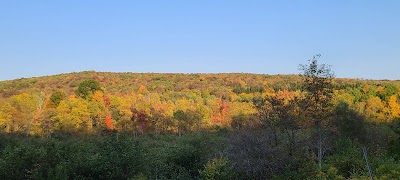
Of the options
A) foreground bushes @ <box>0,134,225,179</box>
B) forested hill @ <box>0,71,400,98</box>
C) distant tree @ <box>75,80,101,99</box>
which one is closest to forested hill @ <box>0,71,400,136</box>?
distant tree @ <box>75,80,101,99</box>

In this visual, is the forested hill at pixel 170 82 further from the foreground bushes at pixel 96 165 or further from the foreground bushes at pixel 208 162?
the foreground bushes at pixel 96 165

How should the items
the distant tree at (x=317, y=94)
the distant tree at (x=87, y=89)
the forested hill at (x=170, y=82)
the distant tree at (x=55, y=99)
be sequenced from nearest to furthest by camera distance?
the distant tree at (x=317, y=94) < the distant tree at (x=55, y=99) < the distant tree at (x=87, y=89) < the forested hill at (x=170, y=82)

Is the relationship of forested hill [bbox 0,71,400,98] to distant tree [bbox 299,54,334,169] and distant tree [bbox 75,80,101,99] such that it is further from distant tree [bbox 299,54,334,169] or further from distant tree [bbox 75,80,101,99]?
distant tree [bbox 299,54,334,169]

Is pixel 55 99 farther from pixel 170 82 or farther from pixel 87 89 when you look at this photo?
pixel 170 82

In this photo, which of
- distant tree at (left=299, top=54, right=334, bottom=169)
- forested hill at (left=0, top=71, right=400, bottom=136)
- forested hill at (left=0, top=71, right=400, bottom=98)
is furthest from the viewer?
forested hill at (left=0, top=71, right=400, bottom=98)

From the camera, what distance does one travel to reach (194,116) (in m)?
76.9

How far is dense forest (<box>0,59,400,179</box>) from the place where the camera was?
22.5 metres

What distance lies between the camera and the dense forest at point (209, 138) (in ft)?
73.9

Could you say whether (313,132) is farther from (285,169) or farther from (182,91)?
(182,91)

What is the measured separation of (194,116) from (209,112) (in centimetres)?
698

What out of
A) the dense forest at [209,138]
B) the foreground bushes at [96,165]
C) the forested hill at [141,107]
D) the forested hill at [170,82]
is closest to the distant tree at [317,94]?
the dense forest at [209,138]

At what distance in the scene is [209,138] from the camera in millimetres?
43312

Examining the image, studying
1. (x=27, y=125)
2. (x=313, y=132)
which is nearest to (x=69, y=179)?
(x=313, y=132)

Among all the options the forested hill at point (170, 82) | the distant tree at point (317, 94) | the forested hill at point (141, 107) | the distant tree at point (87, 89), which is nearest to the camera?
the distant tree at point (317, 94)
